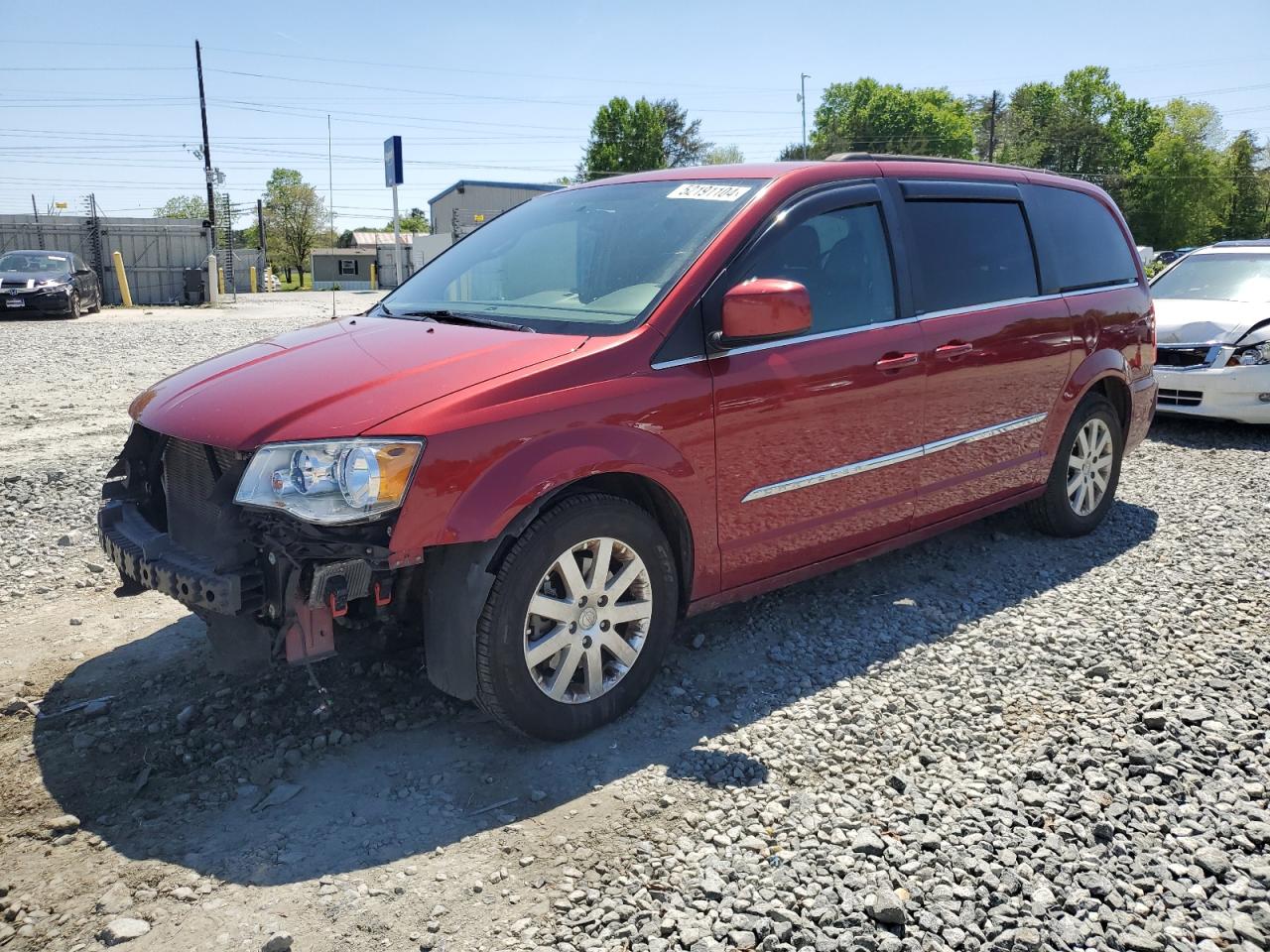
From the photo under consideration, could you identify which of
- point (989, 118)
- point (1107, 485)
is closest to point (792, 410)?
point (1107, 485)

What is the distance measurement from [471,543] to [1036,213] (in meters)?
3.87

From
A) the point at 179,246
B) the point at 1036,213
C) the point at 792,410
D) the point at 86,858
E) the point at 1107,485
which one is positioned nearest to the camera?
the point at 86,858

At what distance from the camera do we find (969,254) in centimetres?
473

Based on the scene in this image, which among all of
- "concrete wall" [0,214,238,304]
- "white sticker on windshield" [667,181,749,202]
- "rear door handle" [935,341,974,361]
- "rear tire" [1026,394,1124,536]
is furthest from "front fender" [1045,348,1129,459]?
"concrete wall" [0,214,238,304]

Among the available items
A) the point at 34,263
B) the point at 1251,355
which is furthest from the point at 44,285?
the point at 1251,355

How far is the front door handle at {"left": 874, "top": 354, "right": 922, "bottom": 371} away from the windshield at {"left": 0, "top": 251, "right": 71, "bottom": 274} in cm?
2161

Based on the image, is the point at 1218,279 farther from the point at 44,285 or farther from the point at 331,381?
the point at 44,285

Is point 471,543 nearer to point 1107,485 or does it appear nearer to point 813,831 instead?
point 813,831

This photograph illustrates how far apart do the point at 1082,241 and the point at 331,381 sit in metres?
4.37

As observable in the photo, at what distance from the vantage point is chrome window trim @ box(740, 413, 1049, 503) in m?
3.81

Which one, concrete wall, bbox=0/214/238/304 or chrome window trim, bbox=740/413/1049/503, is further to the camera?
concrete wall, bbox=0/214/238/304

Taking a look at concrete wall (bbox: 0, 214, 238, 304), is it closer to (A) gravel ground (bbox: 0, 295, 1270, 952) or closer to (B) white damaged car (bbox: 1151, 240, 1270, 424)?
(B) white damaged car (bbox: 1151, 240, 1270, 424)

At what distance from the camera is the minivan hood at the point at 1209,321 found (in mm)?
8703

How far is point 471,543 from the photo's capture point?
3.04 m
